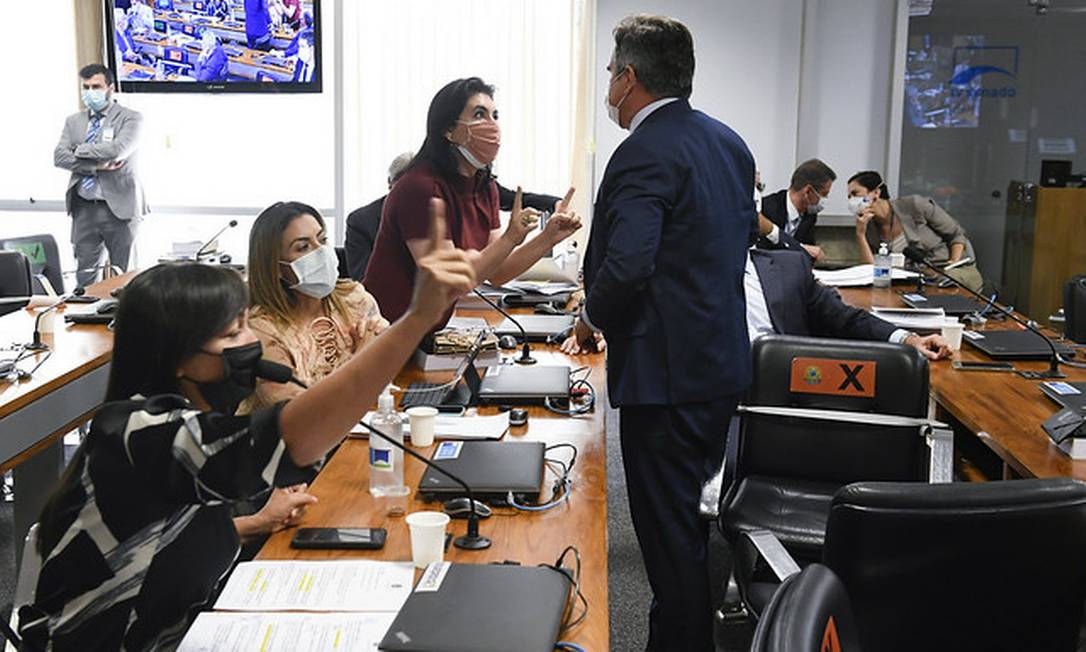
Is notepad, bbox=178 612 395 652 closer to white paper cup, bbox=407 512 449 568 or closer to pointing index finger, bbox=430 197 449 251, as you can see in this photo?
white paper cup, bbox=407 512 449 568

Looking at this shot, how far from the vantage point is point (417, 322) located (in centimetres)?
148

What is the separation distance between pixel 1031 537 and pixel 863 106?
5794 millimetres

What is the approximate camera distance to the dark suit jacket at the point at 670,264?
2.62 meters

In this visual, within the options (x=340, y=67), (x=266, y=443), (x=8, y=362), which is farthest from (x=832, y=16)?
(x=266, y=443)

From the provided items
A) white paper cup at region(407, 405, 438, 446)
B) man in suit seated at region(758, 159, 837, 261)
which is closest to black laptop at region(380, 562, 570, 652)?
white paper cup at region(407, 405, 438, 446)

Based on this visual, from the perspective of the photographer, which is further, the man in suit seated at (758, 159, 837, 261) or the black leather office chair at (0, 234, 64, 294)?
the man in suit seated at (758, 159, 837, 261)

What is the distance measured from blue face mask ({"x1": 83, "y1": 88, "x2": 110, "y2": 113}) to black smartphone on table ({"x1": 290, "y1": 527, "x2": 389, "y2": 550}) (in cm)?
564

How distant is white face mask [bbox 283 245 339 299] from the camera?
9.22ft

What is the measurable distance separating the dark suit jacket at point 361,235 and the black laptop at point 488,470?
2.37m

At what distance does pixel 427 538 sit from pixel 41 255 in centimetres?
412

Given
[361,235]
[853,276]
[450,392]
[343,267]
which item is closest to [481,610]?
[450,392]

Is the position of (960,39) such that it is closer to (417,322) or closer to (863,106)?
(863,106)

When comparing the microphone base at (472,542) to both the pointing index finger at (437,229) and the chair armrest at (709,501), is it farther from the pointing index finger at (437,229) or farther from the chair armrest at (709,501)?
the chair armrest at (709,501)

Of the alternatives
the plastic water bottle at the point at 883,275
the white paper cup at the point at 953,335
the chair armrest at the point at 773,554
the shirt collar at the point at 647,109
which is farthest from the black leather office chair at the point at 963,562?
the plastic water bottle at the point at 883,275
